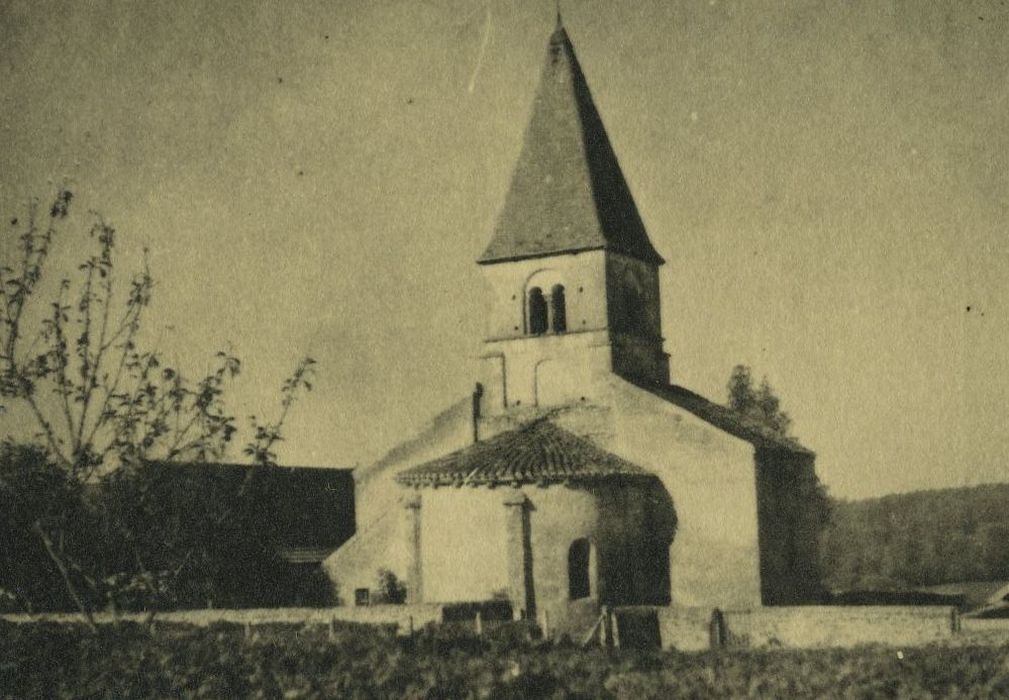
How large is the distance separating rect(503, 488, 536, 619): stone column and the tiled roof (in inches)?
24.2

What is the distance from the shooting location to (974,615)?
3148 cm

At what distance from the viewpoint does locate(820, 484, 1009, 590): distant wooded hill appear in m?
65.9

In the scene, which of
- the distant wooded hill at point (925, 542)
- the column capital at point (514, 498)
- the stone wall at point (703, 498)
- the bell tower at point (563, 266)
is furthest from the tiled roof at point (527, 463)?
the distant wooded hill at point (925, 542)

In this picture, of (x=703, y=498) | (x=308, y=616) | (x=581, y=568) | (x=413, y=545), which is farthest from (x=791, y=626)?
(x=413, y=545)

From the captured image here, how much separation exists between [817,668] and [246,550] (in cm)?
2301

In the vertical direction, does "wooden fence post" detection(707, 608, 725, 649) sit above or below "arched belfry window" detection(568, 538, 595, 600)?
below

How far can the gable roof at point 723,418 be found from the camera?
34912 mm

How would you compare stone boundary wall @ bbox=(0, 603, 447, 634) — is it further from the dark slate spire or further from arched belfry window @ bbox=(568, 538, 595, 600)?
the dark slate spire

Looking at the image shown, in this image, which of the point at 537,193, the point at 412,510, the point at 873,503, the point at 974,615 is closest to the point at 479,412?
the point at 412,510

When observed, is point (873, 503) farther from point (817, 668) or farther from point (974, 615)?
point (817, 668)

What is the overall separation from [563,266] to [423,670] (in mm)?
22038

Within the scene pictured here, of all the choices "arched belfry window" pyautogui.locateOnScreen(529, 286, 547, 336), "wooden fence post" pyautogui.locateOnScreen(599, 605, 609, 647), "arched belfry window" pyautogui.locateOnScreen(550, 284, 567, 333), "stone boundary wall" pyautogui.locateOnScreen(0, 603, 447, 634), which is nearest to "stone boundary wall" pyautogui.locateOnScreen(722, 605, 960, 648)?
"wooden fence post" pyautogui.locateOnScreen(599, 605, 609, 647)

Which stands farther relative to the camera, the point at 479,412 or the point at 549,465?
the point at 479,412

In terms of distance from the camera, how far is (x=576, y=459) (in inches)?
1281
